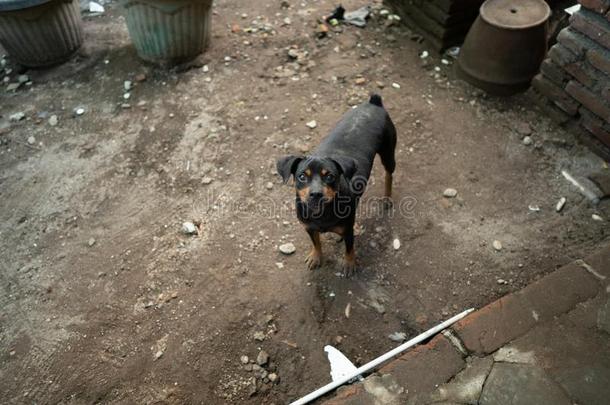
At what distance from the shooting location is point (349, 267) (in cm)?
337

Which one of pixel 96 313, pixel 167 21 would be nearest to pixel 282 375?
pixel 96 313

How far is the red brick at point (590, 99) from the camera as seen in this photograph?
3.80 meters

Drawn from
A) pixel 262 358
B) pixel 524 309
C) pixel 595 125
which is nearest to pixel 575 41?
pixel 595 125

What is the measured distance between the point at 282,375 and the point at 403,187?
1936 millimetres

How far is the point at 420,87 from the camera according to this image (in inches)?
188

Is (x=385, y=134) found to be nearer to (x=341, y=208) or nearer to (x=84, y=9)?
(x=341, y=208)

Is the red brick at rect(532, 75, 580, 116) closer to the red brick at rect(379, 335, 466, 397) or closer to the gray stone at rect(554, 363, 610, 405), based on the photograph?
the gray stone at rect(554, 363, 610, 405)

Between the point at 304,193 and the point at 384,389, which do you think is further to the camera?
the point at 304,193

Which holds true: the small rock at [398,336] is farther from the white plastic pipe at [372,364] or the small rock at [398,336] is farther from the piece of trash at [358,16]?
the piece of trash at [358,16]

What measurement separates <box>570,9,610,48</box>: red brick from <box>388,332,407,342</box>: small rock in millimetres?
2864

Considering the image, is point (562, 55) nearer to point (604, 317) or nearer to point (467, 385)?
point (604, 317)

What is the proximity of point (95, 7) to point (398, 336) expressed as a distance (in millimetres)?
5835

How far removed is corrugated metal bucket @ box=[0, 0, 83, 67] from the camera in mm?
4633

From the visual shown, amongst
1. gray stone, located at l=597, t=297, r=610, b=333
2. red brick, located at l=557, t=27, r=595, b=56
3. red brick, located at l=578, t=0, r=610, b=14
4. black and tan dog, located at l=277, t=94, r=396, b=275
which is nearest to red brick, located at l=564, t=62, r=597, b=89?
red brick, located at l=557, t=27, r=595, b=56
